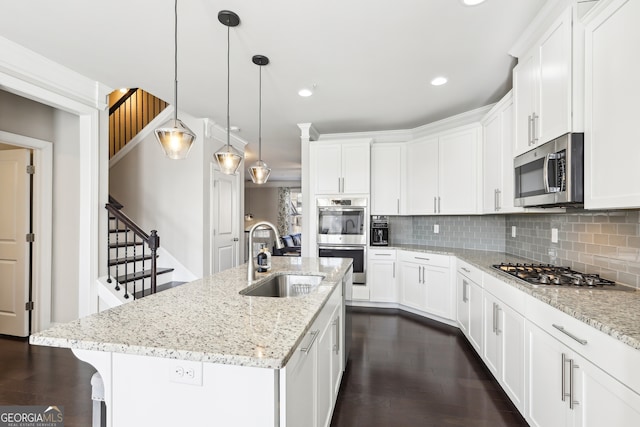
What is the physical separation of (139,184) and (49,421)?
3244mm

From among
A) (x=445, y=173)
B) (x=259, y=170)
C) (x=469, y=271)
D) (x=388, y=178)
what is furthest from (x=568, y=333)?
(x=388, y=178)

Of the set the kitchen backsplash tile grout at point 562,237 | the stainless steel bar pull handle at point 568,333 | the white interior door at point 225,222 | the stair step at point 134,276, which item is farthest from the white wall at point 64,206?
the kitchen backsplash tile grout at point 562,237

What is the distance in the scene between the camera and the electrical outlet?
1.03m

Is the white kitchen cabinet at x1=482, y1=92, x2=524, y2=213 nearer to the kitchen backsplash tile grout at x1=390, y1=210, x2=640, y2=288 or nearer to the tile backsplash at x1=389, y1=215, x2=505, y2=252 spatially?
the kitchen backsplash tile grout at x1=390, y1=210, x2=640, y2=288

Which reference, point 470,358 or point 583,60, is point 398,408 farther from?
point 583,60

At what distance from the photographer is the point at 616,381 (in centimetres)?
114

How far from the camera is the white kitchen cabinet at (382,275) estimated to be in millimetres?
4391

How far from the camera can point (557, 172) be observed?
71.6 inches

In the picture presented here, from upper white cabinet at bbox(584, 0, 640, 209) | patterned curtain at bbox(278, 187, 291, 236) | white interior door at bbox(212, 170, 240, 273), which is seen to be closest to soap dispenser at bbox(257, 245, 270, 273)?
upper white cabinet at bbox(584, 0, 640, 209)

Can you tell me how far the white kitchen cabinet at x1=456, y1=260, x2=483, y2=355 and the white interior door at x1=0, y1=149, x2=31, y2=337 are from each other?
4526 mm

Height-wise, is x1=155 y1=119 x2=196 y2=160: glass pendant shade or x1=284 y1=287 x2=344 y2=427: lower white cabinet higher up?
x1=155 y1=119 x2=196 y2=160: glass pendant shade

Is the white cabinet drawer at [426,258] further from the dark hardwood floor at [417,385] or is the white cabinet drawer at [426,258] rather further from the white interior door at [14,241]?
the white interior door at [14,241]

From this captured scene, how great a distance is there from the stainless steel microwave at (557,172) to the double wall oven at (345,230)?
2403 mm

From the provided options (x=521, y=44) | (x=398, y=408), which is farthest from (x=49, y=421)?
(x=521, y=44)
